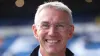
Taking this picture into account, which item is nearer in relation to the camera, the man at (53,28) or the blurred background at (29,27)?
the man at (53,28)

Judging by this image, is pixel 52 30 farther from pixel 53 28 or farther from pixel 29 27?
pixel 29 27

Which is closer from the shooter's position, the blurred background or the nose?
the nose

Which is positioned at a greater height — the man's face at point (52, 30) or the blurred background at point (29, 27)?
the man's face at point (52, 30)

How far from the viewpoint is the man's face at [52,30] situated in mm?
1205

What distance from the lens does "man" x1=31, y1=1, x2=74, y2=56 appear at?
1.21 m

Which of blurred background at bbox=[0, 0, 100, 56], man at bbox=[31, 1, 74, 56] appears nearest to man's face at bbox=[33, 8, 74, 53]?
man at bbox=[31, 1, 74, 56]

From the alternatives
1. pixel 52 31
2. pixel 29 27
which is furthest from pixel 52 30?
pixel 29 27

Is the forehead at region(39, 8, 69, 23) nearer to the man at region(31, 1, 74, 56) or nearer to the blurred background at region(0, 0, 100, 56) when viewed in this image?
the man at region(31, 1, 74, 56)

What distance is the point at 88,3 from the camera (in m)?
2.86

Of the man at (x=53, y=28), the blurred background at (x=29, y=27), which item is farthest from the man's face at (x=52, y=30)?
the blurred background at (x=29, y=27)

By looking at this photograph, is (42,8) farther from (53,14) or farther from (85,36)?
(85,36)

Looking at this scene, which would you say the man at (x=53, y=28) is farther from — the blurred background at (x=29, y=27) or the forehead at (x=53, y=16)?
the blurred background at (x=29, y=27)

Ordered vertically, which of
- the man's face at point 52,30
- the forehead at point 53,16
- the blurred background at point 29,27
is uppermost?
the forehead at point 53,16

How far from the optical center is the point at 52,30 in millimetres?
1199
